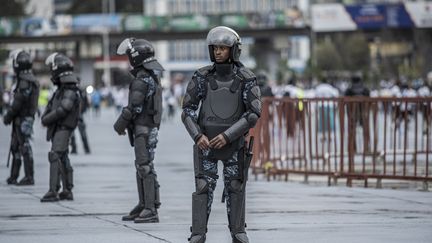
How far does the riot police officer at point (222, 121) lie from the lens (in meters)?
11.0

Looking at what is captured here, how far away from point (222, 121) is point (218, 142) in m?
0.20

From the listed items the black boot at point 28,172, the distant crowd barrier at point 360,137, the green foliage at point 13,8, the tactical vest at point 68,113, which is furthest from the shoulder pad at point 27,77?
the green foliage at point 13,8

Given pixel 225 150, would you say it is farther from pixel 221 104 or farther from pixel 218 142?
pixel 221 104

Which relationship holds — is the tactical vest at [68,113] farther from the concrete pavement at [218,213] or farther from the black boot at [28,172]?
the black boot at [28,172]

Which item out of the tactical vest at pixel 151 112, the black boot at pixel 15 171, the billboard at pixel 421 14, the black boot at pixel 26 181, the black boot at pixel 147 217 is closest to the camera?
the black boot at pixel 147 217

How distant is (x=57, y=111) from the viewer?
16.1m

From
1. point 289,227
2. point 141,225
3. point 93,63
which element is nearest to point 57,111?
point 141,225

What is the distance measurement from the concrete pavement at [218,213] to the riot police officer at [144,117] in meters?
0.33

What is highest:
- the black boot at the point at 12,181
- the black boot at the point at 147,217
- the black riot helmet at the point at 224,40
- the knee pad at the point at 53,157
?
the black riot helmet at the point at 224,40

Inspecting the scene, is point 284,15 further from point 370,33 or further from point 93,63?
point 93,63

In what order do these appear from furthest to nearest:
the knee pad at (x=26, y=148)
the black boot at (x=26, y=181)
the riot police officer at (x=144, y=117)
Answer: the black boot at (x=26, y=181)
the knee pad at (x=26, y=148)
the riot police officer at (x=144, y=117)

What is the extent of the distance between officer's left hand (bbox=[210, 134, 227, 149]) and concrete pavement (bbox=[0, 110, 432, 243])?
133cm

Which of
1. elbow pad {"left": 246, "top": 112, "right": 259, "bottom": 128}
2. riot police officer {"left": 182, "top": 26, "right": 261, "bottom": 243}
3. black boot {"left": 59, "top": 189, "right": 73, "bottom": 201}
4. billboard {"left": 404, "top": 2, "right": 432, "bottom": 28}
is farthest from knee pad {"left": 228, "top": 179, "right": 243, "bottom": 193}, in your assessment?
billboard {"left": 404, "top": 2, "right": 432, "bottom": 28}

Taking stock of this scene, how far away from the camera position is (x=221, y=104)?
11.1m
